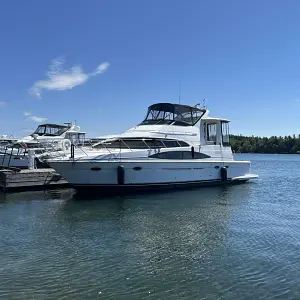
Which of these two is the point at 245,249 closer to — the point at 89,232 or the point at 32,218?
the point at 89,232

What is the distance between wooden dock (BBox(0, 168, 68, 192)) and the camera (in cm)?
1991

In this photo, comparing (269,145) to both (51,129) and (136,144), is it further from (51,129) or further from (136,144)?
(136,144)

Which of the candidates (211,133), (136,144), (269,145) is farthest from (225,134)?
(269,145)

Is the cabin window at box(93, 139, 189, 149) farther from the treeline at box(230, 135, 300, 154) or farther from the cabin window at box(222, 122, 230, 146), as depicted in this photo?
the treeline at box(230, 135, 300, 154)

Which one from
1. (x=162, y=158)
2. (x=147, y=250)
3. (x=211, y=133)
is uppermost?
(x=211, y=133)

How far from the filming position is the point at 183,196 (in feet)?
64.6

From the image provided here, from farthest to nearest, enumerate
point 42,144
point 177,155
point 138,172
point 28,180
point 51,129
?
point 51,129 < point 42,144 < point 177,155 < point 28,180 < point 138,172

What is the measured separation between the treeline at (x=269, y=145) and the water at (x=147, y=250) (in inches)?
4547

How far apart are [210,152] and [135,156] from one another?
602cm

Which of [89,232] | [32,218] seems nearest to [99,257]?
[89,232]

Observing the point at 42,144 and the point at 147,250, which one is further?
the point at 42,144

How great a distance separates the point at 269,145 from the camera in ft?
431

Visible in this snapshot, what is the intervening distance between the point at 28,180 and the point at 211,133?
1196 centimetres

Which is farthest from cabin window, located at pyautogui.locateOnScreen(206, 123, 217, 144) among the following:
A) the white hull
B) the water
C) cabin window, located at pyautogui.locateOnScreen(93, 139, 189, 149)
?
the water
